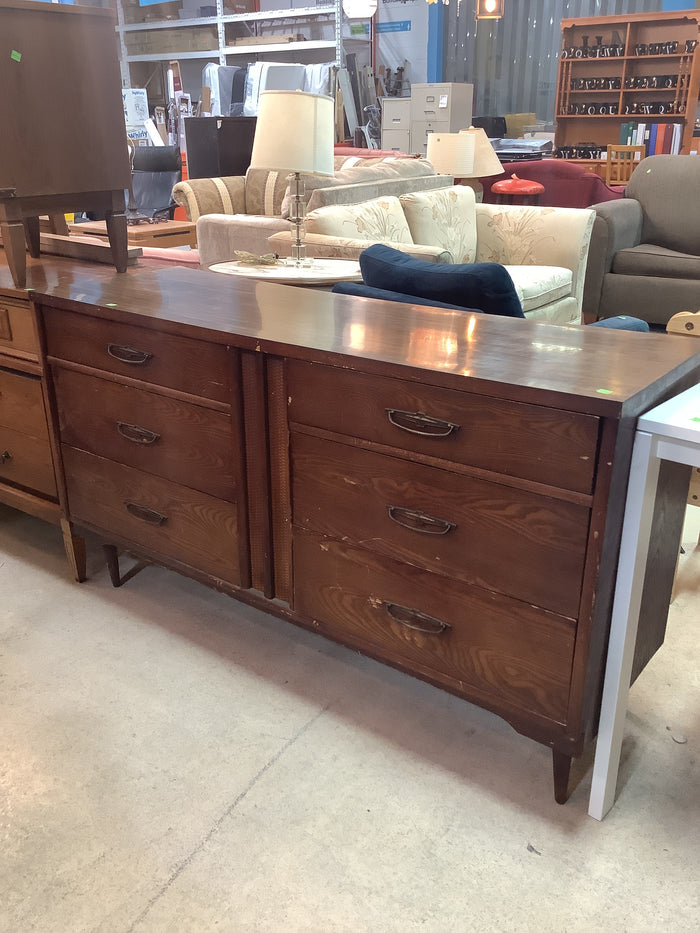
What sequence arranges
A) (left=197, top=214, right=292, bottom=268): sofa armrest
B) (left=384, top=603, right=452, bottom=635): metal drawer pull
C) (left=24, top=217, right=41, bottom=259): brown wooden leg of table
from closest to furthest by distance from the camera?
(left=384, top=603, right=452, bottom=635): metal drawer pull, (left=24, top=217, right=41, bottom=259): brown wooden leg of table, (left=197, top=214, right=292, bottom=268): sofa armrest

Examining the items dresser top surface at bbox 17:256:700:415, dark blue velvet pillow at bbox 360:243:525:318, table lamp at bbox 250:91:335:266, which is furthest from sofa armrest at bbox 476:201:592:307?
dresser top surface at bbox 17:256:700:415

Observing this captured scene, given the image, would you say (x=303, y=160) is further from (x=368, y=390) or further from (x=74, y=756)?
(x=74, y=756)

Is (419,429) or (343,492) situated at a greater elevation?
(419,429)

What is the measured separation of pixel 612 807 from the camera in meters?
1.37

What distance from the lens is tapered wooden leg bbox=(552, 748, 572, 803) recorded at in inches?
52.4

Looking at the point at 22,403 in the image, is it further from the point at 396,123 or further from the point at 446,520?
the point at 396,123

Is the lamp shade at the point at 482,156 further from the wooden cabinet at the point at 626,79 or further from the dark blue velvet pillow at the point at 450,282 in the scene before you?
the wooden cabinet at the point at 626,79

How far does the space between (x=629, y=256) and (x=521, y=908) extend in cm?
407

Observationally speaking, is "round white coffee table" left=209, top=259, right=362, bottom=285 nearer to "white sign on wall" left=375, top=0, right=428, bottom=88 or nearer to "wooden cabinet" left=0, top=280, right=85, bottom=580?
"wooden cabinet" left=0, top=280, right=85, bottom=580

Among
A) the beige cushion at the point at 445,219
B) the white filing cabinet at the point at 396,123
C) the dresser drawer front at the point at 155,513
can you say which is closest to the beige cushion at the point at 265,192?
the beige cushion at the point at 445,219

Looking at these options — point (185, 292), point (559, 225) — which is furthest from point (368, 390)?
point (559, 225)

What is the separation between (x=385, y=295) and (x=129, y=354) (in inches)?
23.3

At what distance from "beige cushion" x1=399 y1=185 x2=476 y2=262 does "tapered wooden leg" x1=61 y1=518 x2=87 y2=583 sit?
2440mm

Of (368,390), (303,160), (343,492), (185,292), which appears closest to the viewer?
(368,390)
